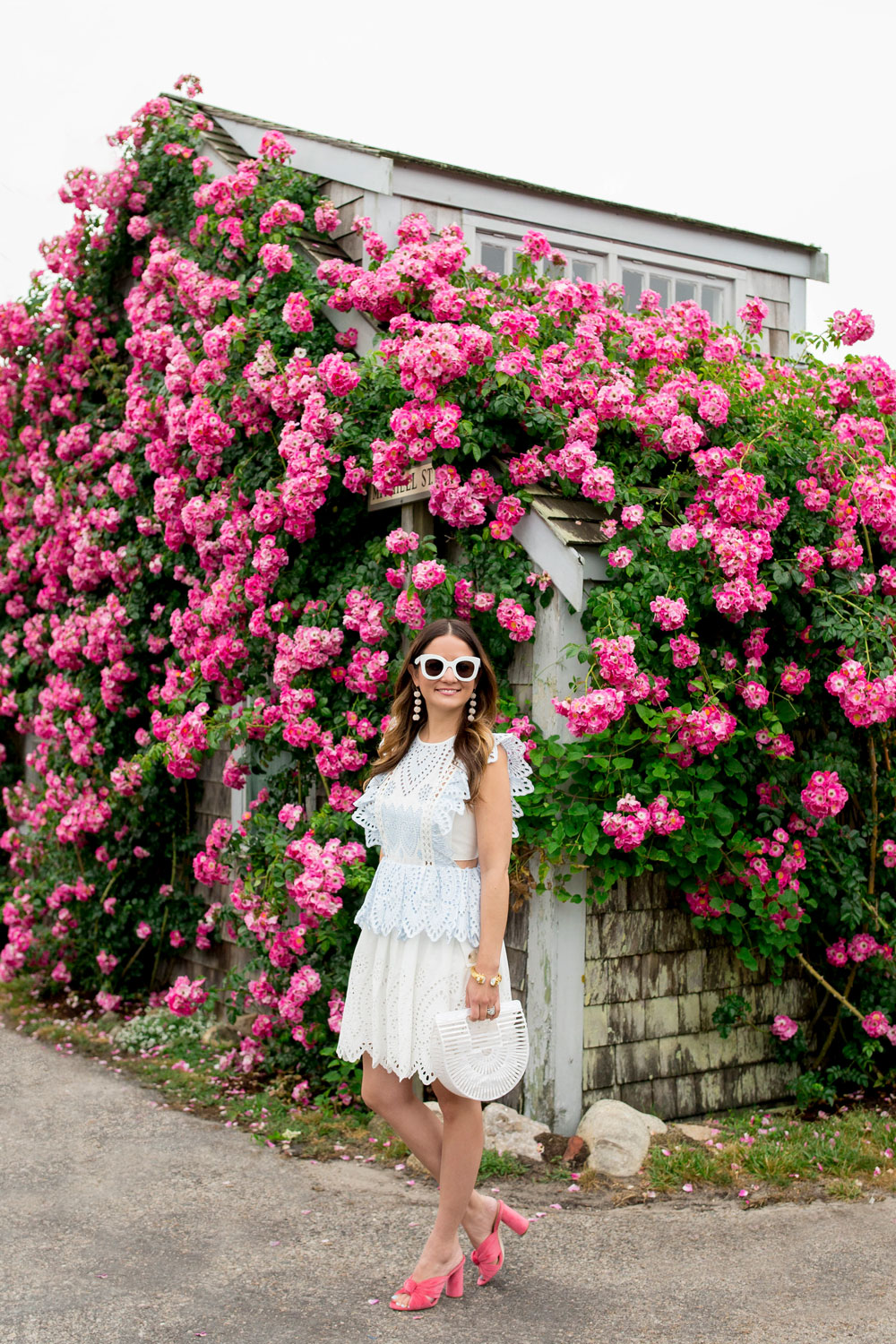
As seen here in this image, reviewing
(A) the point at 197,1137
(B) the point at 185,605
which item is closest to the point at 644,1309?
(A) the point at 197,1137

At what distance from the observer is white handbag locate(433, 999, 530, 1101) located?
11.3 ft

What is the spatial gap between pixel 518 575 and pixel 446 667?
1554mm

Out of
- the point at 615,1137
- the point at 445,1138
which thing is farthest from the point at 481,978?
the point at 615,1137

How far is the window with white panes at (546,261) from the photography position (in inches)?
301

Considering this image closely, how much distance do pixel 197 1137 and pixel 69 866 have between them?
10.2 feet

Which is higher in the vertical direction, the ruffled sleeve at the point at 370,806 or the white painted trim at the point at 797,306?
the white painted trim at the point at 797,306

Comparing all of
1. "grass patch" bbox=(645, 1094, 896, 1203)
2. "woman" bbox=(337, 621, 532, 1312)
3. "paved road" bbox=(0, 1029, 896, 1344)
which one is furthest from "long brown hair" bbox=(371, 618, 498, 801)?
"grass patch" bbox=(645, 1094, 896, 1203)

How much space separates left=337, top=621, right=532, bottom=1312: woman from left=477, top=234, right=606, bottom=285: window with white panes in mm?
4368

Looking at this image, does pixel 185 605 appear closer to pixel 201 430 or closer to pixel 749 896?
pixel 201 430

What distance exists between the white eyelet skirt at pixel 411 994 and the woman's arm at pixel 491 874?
56 mm

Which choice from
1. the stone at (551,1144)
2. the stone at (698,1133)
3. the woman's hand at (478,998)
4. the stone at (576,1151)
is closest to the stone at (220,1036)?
the stone at (551,1144)

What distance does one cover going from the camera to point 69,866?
315 inches

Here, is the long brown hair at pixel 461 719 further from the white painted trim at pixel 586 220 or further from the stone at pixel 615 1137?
the white painted trim at pixel 586 220

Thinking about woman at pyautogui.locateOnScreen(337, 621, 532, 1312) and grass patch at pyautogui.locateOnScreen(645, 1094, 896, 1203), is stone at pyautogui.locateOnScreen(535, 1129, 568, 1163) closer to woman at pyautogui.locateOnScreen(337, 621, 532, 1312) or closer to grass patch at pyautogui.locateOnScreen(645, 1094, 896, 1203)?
grass patch at pyautogui.locateOnScreen(645, 1094, 896, 1203)
